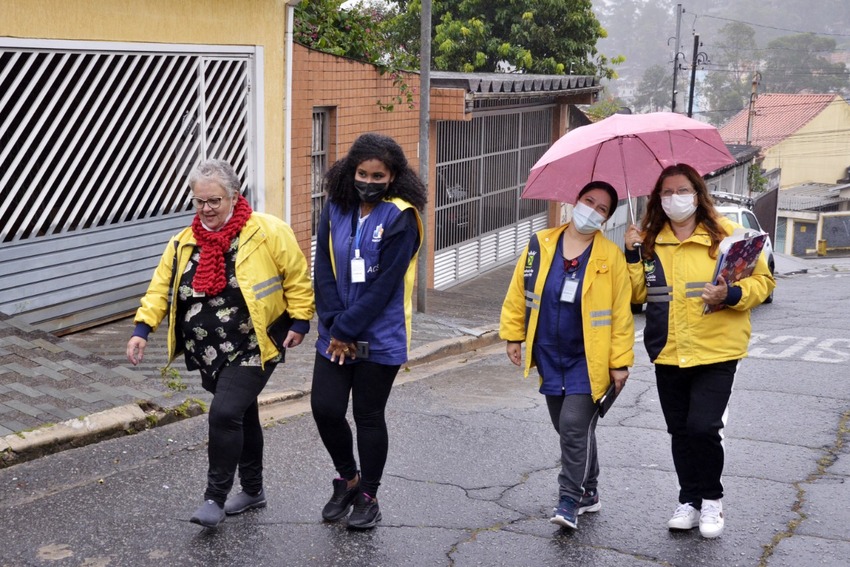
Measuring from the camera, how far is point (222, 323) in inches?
182

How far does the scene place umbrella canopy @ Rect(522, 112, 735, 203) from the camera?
5.03 m

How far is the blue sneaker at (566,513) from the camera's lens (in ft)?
15.8

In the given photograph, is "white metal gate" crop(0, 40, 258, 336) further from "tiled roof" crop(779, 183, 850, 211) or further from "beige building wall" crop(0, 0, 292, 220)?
"tiled roof" crop(779, 183, 850, 211)

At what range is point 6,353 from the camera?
7.25 meters

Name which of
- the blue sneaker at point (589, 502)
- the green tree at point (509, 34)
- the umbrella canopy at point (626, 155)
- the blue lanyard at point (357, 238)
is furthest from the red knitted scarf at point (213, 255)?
the green tree at point (509, 34)

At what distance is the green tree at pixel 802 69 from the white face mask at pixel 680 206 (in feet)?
286

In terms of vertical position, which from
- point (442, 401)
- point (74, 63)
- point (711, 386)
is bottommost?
point (442, 401)

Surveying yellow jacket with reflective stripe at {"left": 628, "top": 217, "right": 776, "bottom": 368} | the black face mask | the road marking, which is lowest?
the road marking

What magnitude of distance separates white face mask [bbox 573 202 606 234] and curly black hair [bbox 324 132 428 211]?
70 centimetres

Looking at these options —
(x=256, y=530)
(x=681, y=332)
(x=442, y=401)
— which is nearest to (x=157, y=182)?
(x=442, y=401)

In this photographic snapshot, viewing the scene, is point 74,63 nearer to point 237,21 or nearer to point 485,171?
point 237,21

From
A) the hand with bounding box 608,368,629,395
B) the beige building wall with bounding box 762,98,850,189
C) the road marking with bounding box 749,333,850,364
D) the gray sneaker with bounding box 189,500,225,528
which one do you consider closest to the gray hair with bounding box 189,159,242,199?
the gray sneaker with bounding box 189,500,225,528

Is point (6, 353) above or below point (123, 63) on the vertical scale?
below

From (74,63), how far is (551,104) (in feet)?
38.4
